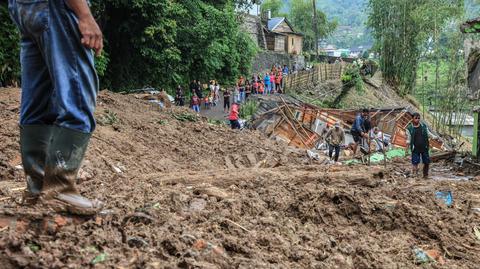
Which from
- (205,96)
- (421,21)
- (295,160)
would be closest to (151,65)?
(205,96)

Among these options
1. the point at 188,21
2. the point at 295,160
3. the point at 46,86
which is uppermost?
the point at 188,21

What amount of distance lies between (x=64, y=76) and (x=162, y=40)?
22.5 meters

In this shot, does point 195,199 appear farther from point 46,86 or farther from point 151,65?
point 151,65

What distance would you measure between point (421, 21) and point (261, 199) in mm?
41562

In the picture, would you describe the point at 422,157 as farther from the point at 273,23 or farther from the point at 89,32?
the point at 273,23

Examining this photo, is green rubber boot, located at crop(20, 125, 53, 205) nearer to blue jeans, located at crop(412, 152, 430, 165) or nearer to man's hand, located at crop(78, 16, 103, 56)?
man's hand, located at crop(78, 16, 103, 56)

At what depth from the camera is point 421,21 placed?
136 feet

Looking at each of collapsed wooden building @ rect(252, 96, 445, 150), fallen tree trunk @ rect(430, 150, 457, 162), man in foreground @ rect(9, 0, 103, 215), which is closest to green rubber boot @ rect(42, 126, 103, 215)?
man in foreground @ rect(9, 0, 103, 215)

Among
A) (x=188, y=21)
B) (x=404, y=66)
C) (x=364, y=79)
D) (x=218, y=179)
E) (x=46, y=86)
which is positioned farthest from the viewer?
(x=404, y=66)

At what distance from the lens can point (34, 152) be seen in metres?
2.74

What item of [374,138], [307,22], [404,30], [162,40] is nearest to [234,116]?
[374,138]

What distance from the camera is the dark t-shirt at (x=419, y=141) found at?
13.0 m

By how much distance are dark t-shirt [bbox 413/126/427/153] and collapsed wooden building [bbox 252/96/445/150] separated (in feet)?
31.3

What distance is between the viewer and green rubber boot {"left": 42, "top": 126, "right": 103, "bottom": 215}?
2461 millimetres
